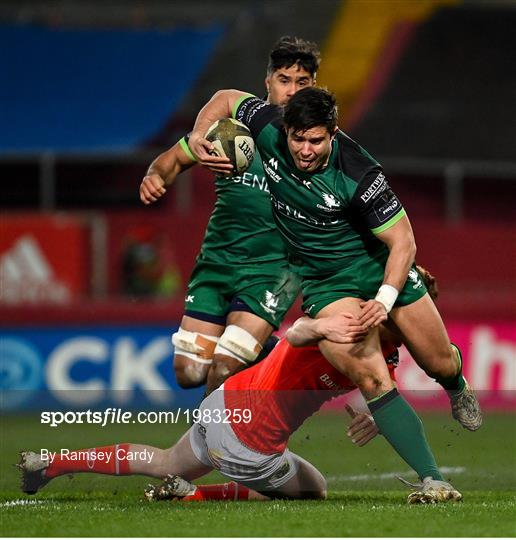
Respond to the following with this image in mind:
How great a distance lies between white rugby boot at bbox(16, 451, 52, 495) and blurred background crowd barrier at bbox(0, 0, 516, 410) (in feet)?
17.6

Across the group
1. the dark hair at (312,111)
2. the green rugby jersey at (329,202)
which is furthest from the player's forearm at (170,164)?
the dark hair at (312,111)

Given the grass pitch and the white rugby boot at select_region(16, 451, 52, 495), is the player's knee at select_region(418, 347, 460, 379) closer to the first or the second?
the grass pitch

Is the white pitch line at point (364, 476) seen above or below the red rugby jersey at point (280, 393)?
below

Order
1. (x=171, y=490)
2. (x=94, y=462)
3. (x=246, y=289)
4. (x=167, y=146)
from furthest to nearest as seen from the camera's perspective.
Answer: (x=167, y=146), (x=246, y=289), (x=94, y=462), (x=171, y=490)

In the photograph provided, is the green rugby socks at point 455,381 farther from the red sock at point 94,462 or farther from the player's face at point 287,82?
the player's face at point 287,82

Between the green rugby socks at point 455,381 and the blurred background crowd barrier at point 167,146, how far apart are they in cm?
519

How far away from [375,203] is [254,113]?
975 mm

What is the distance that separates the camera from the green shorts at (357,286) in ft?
21.4

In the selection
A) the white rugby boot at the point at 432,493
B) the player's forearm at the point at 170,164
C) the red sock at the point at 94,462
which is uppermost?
the player's forearm at the point at 170,164

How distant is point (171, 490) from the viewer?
21.0 ft

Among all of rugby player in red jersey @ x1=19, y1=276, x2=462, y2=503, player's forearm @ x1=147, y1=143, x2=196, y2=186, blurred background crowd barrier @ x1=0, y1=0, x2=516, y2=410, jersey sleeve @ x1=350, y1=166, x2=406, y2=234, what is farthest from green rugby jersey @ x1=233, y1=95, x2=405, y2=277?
blurred background crowd barrier @ x1=0, y1=0, x2=516, y2=410

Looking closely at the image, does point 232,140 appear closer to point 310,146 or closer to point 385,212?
point 310,146

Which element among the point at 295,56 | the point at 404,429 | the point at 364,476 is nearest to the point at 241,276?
the point at 295,56

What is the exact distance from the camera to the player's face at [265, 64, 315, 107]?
7.66 m
